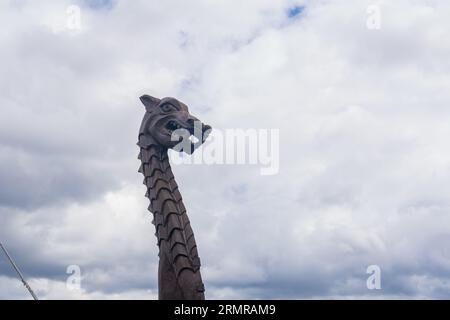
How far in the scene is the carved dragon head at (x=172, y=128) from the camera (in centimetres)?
1534

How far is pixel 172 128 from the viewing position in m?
15.4

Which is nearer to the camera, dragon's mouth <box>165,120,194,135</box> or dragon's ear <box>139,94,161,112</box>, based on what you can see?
dragon's mouth <box>165,120,194,135</box>

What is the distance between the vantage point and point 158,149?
1549 cm

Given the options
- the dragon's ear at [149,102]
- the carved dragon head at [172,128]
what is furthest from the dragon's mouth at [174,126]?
the dragon's ear at [149,102]

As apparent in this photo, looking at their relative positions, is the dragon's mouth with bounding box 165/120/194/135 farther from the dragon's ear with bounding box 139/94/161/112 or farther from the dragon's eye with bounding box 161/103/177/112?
the dragon's ear with bounding box 139/94/161/112

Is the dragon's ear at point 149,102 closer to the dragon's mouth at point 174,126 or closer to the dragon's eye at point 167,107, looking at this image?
the dragon's eye at point 167,107

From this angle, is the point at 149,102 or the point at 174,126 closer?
the point at 174,126

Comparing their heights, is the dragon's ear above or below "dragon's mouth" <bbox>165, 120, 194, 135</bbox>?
above

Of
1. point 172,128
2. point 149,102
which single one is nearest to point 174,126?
point 172,128

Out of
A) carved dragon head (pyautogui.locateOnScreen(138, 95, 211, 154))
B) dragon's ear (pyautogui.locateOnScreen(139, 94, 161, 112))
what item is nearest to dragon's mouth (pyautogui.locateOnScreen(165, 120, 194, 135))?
carved dragon head (pyautogui.locateOnScreen(138, 95, 211, 154))

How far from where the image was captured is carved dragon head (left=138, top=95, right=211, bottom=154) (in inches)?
604

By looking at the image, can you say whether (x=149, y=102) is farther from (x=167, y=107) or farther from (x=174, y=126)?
(x=174, y=126)
